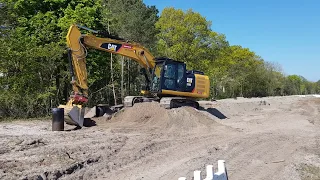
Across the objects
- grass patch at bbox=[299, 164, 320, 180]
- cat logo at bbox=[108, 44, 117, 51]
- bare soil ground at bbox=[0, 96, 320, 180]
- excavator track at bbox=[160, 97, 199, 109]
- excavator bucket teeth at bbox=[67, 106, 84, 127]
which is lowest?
grass patch at bbox=[299, 164, 320, 180]

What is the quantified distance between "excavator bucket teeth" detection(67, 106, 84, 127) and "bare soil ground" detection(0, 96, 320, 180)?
0.45m

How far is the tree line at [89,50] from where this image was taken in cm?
1708

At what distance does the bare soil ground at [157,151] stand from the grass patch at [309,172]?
0.07 feet

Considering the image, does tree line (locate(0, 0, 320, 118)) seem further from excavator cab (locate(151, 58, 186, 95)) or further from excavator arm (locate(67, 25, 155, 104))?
excavator cab (locate(151, 58, 186, 95))

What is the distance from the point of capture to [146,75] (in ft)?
56.9

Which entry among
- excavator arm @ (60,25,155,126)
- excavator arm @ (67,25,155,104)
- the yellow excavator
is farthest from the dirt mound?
excavator arm @ (67,25,155,104)

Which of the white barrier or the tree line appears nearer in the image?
the white barrier

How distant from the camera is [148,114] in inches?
603

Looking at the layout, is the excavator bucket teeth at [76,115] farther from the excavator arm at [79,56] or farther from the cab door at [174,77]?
the cab door at [174,77]

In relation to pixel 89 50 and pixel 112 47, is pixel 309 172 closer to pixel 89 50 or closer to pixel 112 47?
pixel 112 47

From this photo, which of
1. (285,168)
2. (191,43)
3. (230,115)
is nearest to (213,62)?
(191,43)

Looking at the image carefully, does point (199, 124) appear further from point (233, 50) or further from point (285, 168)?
point (233, 50)

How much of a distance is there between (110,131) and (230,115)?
10440mm

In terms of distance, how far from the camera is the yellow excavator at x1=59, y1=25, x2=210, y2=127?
13.5 m
